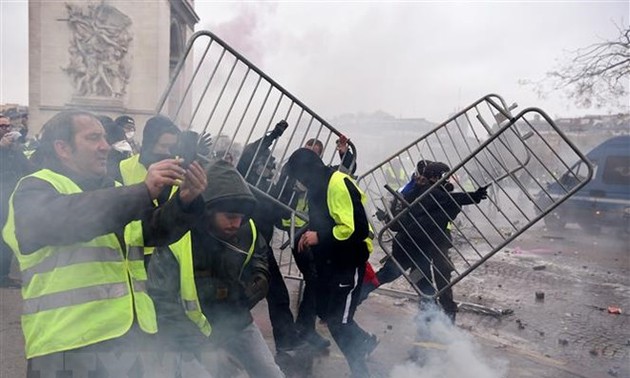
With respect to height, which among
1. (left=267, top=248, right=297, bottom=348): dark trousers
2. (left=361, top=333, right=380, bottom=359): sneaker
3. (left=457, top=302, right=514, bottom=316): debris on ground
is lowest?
(left=457, top=302, right=514, bottom=316): debris on ground

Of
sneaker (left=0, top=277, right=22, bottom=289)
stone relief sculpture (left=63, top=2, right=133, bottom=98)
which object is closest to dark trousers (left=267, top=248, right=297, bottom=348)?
sneaker (left=0, top=277, right=22, bottom=289)

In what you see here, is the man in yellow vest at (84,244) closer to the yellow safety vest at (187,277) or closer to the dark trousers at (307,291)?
the yellow safety vest at (187,277)

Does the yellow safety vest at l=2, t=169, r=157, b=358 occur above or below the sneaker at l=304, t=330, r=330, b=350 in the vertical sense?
above

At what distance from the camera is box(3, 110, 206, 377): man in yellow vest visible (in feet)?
5.44

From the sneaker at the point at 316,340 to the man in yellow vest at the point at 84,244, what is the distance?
2204 millimetres

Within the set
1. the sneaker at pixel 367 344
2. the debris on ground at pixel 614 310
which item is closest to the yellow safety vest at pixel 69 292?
the sneaker at pixel 367 344

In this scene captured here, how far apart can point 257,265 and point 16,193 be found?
1.17 m

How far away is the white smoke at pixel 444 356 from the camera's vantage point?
3.77 meters

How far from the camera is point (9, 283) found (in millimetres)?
5492

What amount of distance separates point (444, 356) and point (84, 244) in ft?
10.00

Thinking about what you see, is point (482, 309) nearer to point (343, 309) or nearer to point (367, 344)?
point (367, 344)

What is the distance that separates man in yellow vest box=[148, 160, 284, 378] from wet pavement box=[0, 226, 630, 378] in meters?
1.36

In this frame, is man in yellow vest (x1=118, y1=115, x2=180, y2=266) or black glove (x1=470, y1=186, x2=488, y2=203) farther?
black glove (x1=470, y1=186, x2=488, y2=203)

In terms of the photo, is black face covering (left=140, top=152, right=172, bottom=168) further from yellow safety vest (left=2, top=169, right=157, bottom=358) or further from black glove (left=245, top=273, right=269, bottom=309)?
yellow safety vest (left=2, top=169, right=157, bottom=358)
